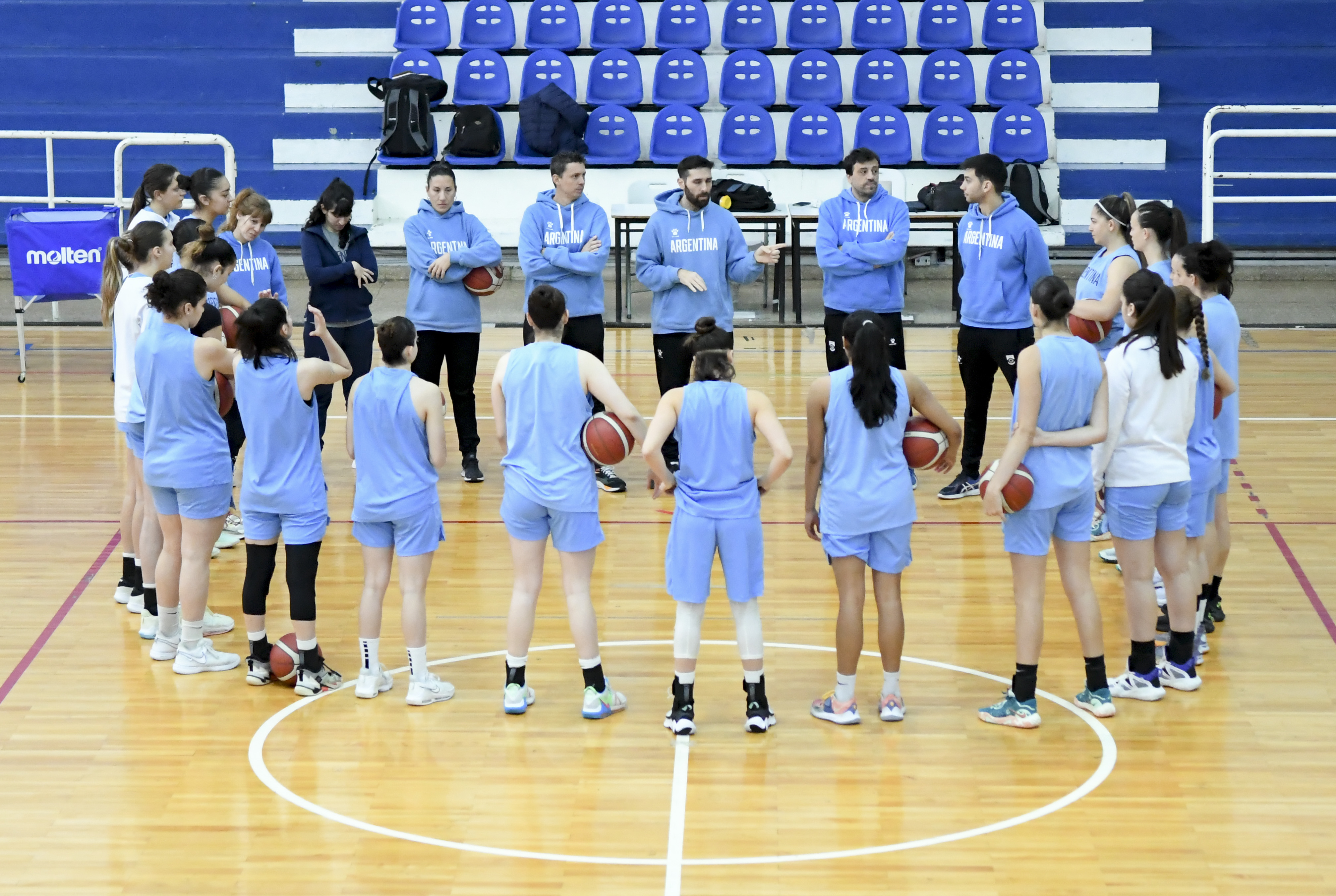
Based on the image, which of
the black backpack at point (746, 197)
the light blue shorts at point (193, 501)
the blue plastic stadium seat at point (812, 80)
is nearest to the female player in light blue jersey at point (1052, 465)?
the light blue shorts at point (193, 501)

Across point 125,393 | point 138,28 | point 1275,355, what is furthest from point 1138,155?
point 125,393

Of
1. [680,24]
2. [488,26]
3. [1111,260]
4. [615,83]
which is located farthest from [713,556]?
[488,26]

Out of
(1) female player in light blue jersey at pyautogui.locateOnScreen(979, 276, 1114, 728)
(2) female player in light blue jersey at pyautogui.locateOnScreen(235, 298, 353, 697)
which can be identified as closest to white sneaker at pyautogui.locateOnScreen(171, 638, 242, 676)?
(2) female player in light blue jersey at pyautogui.locateOnScreen(235, 298, 353, 697)

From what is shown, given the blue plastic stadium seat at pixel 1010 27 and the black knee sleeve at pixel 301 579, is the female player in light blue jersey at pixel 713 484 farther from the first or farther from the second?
the blue plastic stadium seat at pixel 1010 27

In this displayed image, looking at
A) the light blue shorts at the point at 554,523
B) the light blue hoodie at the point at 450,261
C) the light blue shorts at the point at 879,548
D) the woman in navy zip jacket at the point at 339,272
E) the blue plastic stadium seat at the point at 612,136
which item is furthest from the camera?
the blue plastic stadium seat at the point at 612,136

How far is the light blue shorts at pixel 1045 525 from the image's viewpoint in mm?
5523

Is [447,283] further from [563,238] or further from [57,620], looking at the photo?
[57,620]

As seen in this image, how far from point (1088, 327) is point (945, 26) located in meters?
9.95

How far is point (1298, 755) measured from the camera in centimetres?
545

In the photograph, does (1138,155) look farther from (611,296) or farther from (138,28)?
(138,28)

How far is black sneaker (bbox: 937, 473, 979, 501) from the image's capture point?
8.92m

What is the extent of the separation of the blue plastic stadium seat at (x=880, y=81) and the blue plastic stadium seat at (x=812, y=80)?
8.6 inches

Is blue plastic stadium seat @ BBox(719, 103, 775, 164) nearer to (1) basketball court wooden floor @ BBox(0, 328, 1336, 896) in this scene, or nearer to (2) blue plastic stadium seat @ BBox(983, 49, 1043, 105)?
(2) blue plastic stadium seat @ BBox(983, 49, 1043, 105)

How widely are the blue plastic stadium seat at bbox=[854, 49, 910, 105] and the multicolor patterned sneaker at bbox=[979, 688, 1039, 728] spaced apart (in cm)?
1127
